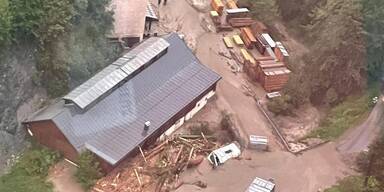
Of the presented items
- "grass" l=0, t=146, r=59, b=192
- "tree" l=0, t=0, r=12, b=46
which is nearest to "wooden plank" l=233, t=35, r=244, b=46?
"grass" l=0, t=146, r=59, b=192

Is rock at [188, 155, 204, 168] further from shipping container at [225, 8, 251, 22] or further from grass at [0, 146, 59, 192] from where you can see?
shipping container at [225, 8, 251, 22]

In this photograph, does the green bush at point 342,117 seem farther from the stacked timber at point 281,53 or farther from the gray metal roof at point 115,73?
the gray metal roof at point 115,73

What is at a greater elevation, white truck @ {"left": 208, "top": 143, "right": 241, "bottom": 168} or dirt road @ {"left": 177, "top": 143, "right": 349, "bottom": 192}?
white truck @ {"left": 208, "top": 143, "right": 241, "bottom": 168}

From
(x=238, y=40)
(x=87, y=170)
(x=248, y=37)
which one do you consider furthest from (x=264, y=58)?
(x=87, y=170)

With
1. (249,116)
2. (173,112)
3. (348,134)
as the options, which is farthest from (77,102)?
(348,134)

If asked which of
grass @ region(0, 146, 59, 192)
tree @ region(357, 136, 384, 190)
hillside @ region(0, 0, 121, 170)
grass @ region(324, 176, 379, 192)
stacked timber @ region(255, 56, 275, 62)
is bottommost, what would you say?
grass @ region(324, 176, 379, 192)

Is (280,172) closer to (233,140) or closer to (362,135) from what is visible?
(233,140)

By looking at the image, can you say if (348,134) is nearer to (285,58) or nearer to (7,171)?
(285,58)
